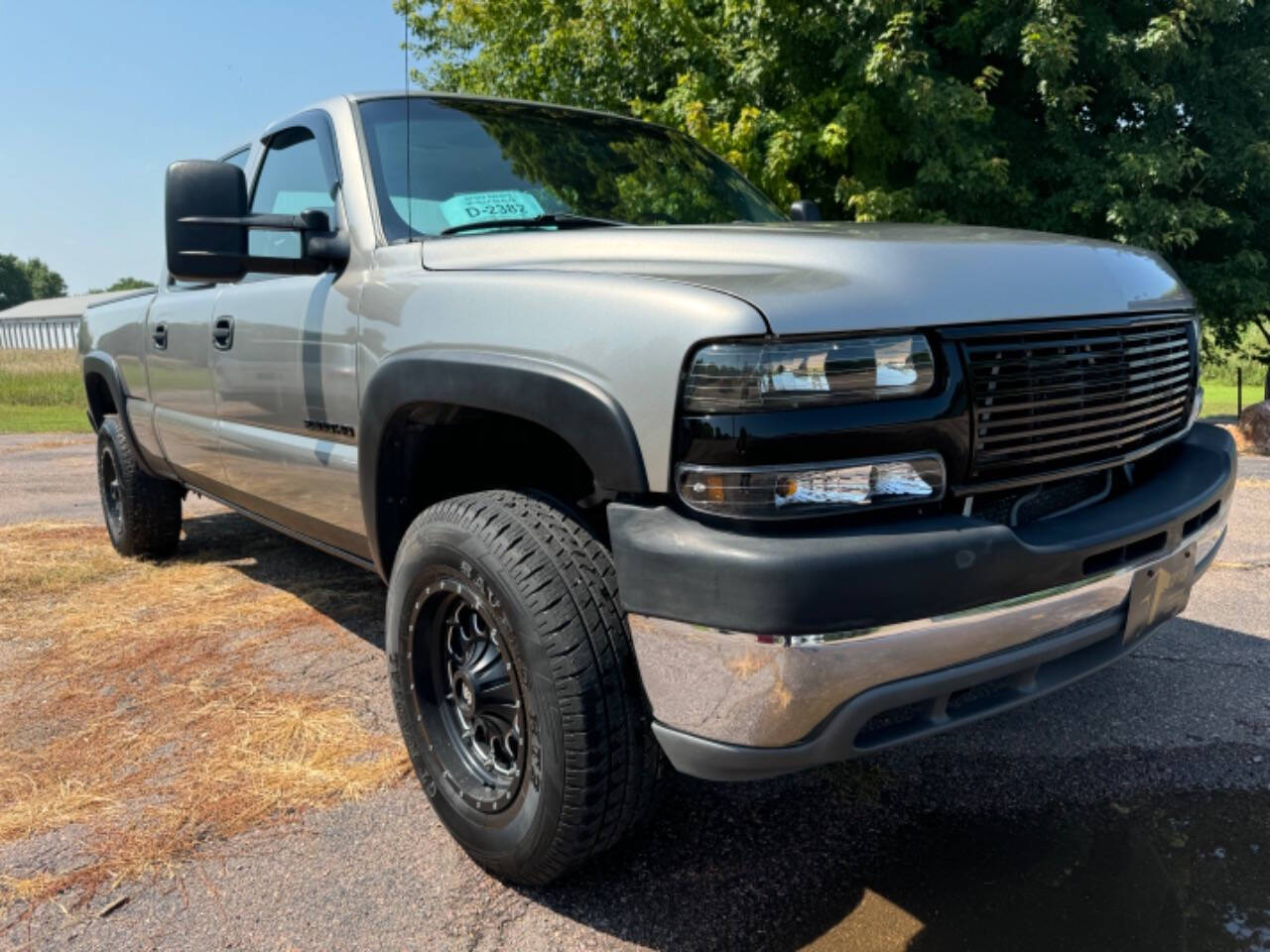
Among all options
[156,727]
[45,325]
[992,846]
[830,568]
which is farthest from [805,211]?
[45,325]

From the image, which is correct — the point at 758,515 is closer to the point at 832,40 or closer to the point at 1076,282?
the point at 1076,282

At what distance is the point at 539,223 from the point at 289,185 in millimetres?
1200

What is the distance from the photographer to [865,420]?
5.58 ft

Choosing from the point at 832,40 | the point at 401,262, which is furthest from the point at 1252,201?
the point at 401,262

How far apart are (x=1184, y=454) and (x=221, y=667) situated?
3240 millimetres

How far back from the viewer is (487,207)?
2768 mm

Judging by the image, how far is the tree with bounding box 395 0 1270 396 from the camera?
38.7ft

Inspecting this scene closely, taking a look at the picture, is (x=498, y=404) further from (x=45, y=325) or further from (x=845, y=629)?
(x=45, y=325)

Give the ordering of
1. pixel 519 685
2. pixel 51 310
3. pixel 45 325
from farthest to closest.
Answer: pixel 51 310 → pixel 45 325 → pixel 519 685

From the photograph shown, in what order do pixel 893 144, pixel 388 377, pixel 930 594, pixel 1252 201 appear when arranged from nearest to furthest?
pixel 930 594
pixel 388 377
pixel 893 144
pixel 1252 201

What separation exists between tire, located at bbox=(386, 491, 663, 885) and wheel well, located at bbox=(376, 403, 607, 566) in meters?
0.22

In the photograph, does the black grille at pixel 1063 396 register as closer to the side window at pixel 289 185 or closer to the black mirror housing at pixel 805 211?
the black mirror housing at pixel 805 211

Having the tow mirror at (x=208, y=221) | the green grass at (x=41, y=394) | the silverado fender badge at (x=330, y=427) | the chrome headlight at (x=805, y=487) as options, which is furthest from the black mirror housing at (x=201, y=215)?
the green grass at (x=41, y=394)

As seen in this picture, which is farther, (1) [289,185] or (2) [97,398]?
(2) [97,398]
